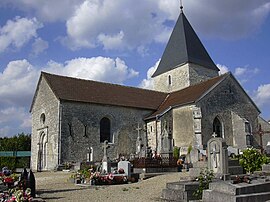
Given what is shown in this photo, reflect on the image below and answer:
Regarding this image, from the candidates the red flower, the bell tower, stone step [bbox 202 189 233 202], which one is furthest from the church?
stone step [bbox 202 189 233 202]

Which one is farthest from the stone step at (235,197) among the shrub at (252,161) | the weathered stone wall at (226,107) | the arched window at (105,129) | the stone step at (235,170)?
the arched window at (105,129)

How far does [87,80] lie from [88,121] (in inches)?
182

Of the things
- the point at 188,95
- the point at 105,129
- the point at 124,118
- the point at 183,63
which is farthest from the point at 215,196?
the point at 183,63

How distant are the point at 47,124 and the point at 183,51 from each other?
674 inches

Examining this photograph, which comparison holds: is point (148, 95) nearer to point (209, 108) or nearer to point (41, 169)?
point (209, 108)

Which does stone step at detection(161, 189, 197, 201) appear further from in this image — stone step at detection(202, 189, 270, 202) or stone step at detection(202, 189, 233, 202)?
stone step at detection(202, 189, 270, 202)

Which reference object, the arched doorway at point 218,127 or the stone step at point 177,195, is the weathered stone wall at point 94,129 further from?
the stone step at point 177,195

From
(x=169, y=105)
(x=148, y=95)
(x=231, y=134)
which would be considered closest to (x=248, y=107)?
(x=231, y=134)

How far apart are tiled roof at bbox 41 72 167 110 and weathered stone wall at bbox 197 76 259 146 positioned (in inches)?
215

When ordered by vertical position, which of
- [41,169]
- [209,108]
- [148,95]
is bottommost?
[41,169]

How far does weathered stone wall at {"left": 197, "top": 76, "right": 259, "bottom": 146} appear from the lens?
24422mm

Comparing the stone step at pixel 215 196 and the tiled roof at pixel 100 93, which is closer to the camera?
the stone step at pixel 215 196

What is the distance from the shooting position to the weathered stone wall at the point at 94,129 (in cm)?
2341

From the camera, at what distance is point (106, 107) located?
25.6m
